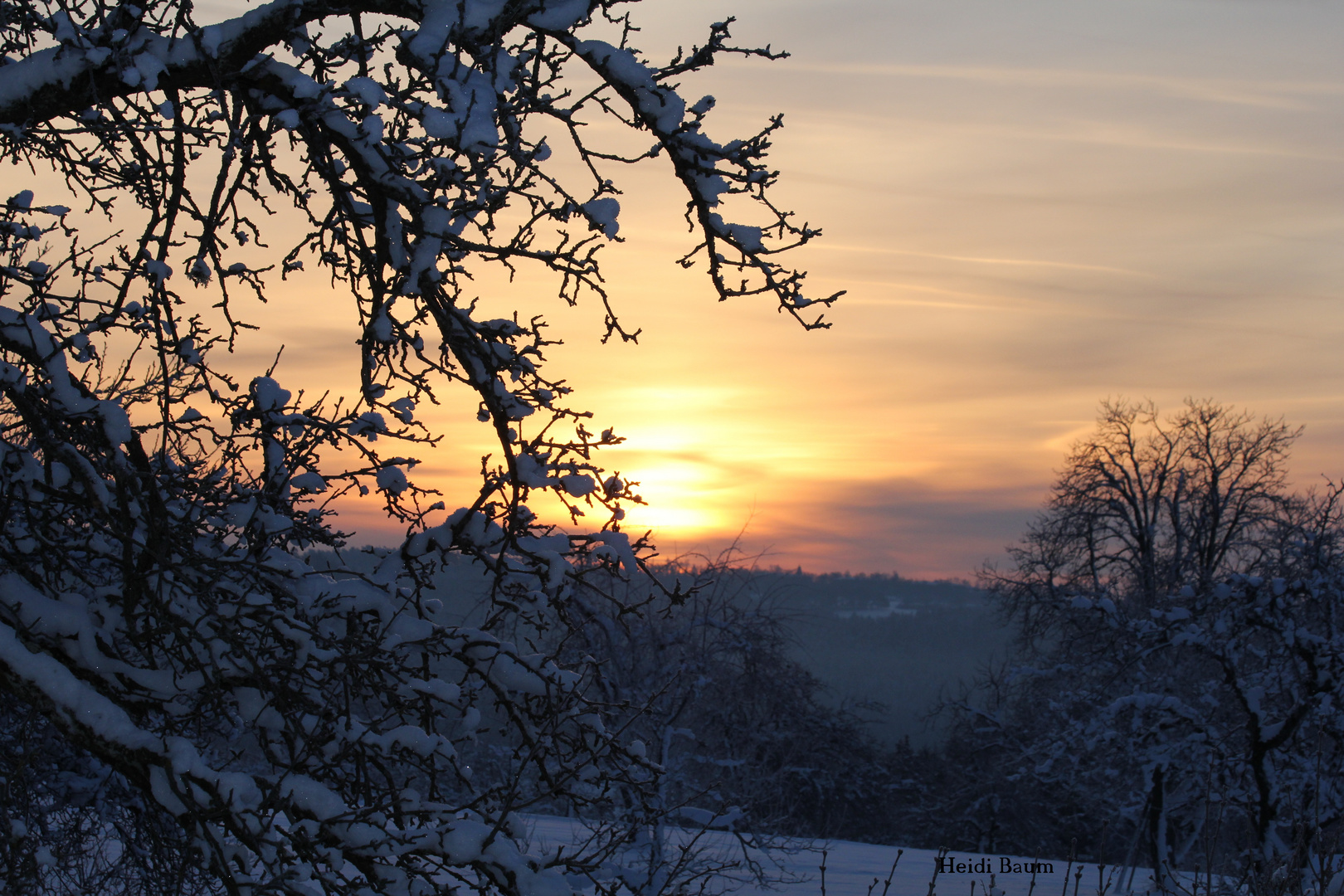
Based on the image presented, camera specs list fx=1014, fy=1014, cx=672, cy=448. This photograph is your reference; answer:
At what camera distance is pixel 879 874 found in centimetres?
1360

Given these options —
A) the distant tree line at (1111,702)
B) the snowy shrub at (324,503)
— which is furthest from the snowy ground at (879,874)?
the snowy shrub at (324,503)

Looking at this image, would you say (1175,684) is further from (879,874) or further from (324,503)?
(324,503)

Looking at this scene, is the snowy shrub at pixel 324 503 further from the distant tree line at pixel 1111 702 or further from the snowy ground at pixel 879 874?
the snowy ground at pixel 879 874

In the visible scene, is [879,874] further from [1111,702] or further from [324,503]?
[324,503]

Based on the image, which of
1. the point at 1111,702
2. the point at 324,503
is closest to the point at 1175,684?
the point at 1111,702

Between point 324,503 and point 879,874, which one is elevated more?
point 324,503

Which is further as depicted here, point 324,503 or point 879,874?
point 879,874

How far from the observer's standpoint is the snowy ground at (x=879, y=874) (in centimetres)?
1240

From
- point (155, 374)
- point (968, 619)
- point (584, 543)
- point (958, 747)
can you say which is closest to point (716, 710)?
point (155, 374)

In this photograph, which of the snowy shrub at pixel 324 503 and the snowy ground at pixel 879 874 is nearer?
the snowy shrub at pixel 324 503

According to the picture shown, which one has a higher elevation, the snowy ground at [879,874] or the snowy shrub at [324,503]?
the snowy shrub at [324,503]

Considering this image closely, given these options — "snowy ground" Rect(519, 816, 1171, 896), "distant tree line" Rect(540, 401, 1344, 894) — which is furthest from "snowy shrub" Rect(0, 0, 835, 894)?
"snowy ground" Rect(519, 816, 1171, 896)

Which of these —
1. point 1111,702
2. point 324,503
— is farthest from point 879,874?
point 324,503

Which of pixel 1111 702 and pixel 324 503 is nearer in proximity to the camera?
pixel 324 503
